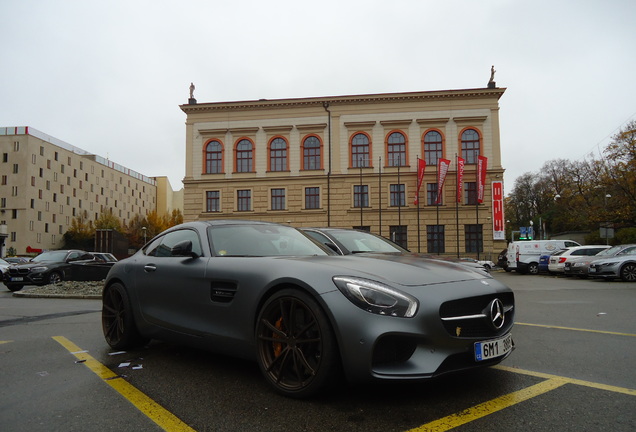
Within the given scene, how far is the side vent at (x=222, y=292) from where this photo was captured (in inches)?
146

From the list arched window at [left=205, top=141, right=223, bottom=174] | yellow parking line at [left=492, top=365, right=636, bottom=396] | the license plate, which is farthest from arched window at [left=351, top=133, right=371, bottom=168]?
the license plate

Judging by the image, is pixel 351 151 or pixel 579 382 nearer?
pixel 579 382

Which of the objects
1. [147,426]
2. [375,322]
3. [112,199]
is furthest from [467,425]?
[112,199]

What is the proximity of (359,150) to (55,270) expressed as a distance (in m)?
29.6

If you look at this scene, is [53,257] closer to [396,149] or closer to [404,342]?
[404,342]

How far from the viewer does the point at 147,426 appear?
2789mm

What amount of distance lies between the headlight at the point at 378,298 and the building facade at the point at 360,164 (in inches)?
1418

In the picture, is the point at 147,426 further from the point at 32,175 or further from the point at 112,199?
the point at 112,199

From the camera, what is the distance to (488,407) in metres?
3.01

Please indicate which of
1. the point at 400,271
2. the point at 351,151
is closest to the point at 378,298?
the point at 400,271

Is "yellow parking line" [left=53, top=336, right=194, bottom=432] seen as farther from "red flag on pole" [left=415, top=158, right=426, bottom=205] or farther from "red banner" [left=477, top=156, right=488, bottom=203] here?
"red banner" [left=477, top=156, right=488, bottom=203]

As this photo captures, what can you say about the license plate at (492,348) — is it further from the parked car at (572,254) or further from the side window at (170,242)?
the parked car at (572,254)

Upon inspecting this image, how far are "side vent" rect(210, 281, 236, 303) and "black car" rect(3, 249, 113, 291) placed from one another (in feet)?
47.4

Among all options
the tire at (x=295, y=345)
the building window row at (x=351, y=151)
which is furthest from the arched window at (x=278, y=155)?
the tire at (x=295, y=345)
